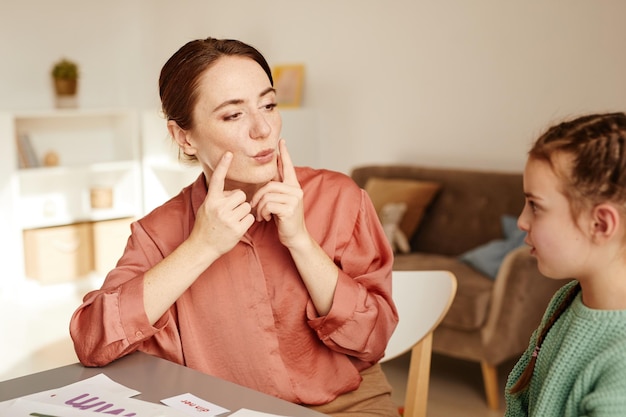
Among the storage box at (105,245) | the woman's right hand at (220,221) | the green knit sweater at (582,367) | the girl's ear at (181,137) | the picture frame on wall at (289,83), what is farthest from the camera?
the storage box at (105,245)

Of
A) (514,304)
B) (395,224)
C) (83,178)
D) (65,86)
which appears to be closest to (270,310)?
(514,304)

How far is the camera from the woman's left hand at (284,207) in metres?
1.63

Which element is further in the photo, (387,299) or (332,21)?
(332,21)

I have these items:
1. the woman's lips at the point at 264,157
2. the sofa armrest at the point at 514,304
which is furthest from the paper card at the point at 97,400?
the sofa armrest at the point at 514,304

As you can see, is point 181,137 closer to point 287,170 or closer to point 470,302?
point 287,170

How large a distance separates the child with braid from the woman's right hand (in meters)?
0.56

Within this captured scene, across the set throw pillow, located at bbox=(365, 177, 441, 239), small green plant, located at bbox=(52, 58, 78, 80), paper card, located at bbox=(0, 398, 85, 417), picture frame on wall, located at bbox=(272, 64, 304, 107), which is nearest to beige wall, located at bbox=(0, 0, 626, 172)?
picture frame on wall, located at bbox=(272, 64, 304, 107)

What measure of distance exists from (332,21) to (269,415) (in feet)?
13.8

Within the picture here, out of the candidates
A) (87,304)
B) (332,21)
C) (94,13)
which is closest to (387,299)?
(87,304)

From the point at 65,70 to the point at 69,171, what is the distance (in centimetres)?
76

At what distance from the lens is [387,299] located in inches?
69.5

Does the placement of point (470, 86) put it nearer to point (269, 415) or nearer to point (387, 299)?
point (387, 299)

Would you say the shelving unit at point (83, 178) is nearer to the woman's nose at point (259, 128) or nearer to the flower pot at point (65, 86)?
the flower pot at point (65, 86)

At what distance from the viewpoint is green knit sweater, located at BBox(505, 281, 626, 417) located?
1.16 m
